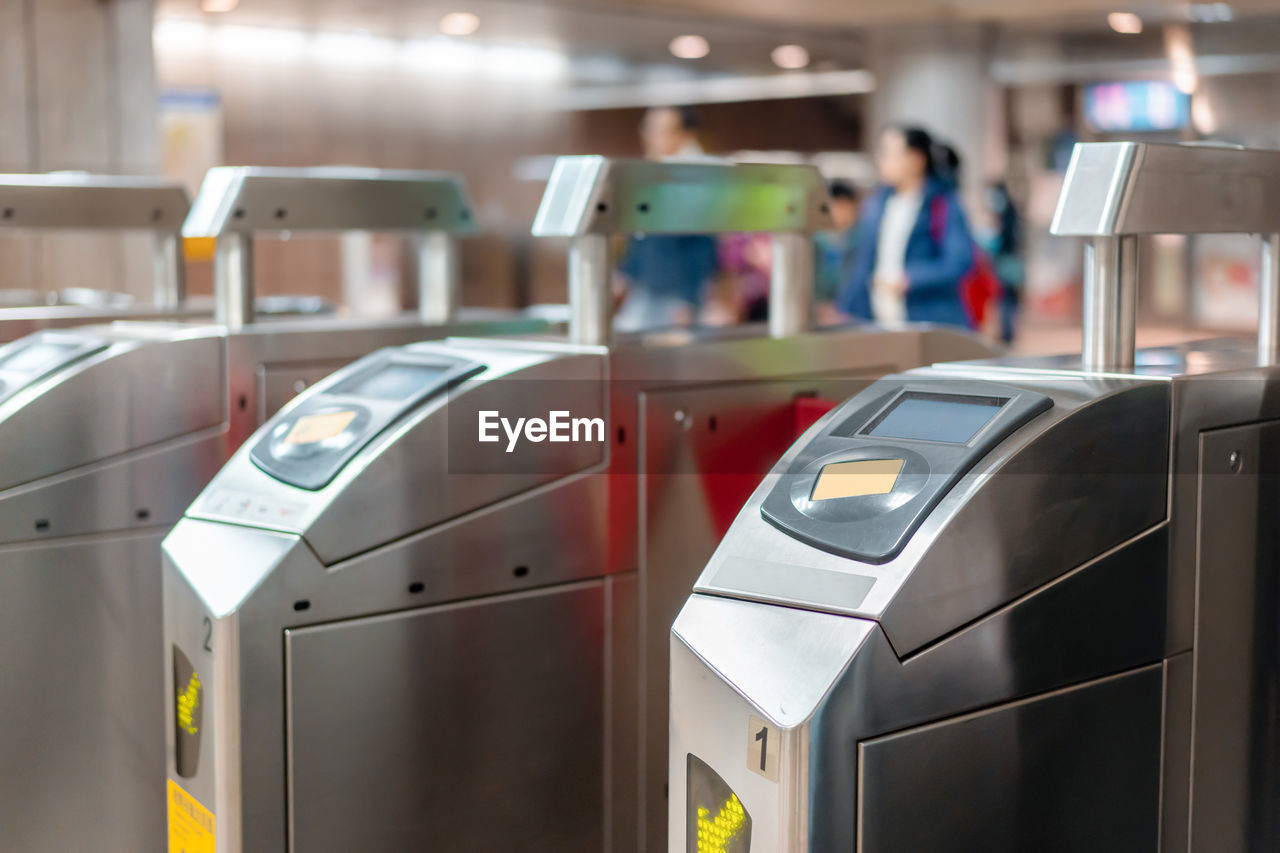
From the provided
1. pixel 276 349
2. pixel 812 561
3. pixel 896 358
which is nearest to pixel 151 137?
pixel 276 349

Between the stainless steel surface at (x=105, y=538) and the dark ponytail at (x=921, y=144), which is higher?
the dark ponytail at (x=921, y=144)

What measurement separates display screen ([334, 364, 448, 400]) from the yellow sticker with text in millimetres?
578

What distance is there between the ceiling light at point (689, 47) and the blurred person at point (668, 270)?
3.75 meters

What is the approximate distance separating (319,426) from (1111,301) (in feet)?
3.37

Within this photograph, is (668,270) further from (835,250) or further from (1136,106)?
(1136,106)

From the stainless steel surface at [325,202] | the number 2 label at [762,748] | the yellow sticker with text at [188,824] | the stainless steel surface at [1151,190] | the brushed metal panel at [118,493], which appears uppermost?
the stainless steel surface at [325,202]

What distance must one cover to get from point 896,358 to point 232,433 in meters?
1.14

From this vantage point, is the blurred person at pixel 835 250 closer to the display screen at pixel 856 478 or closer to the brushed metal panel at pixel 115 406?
the brushed metal panel at pixel 115 406

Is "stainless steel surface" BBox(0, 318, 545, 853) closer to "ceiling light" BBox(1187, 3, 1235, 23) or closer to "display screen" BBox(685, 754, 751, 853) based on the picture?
"display screen" BBox(685, 754, 751, 853)

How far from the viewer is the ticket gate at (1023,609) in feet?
4.16

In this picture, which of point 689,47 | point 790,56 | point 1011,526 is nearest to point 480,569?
point 1011,526

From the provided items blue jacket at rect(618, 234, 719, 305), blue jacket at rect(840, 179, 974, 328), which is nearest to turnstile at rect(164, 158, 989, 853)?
blue jacket at rect(840, 179, 974, 328)

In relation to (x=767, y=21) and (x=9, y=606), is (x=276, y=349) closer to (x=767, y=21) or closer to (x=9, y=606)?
(x=9, y=606)

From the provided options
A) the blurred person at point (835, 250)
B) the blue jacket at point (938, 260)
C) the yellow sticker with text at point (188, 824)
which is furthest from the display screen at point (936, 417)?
the blurred person at point (835, 250)
